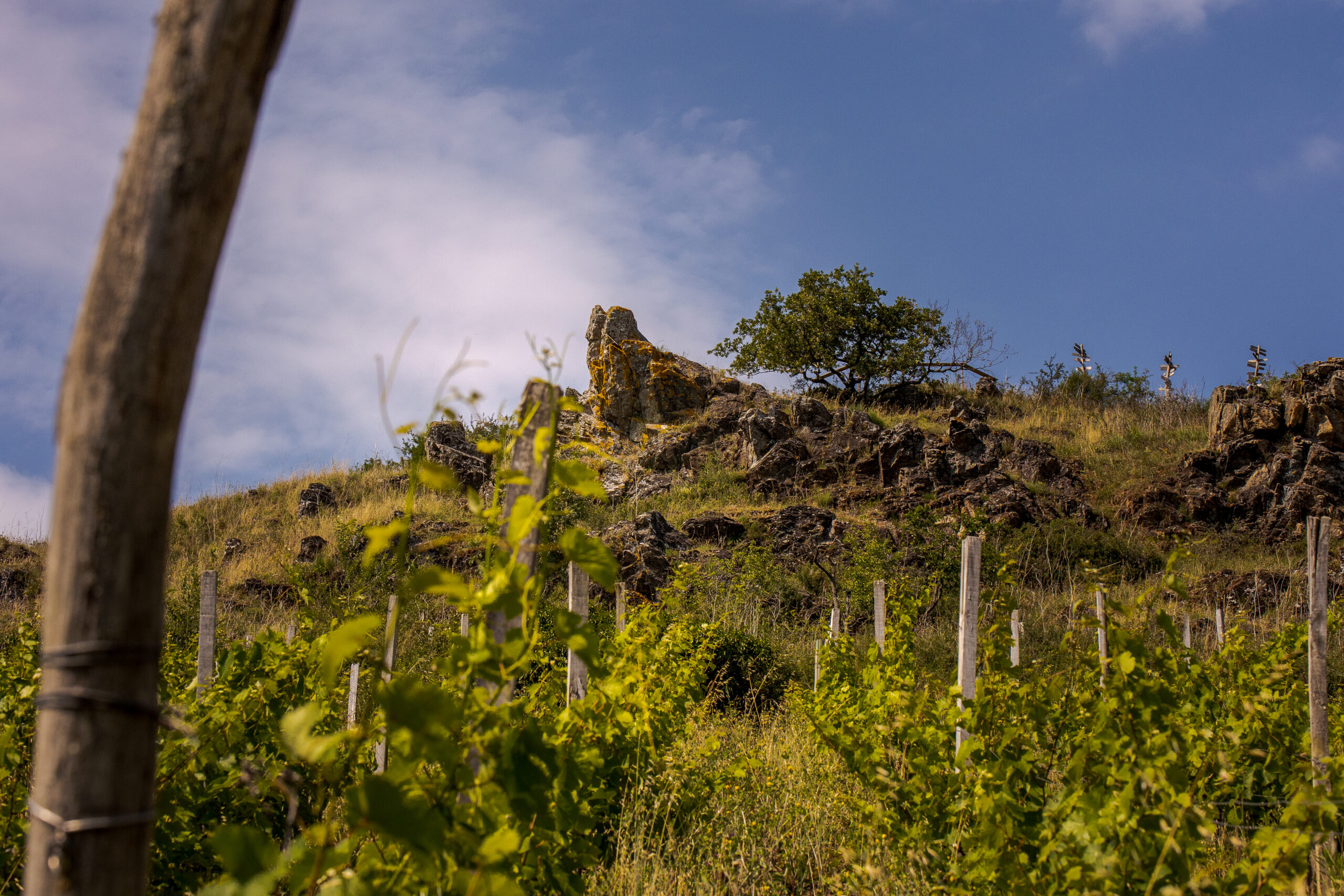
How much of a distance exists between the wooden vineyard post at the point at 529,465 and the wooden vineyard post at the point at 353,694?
A: 192 inches

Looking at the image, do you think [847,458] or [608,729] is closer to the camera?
[608,729]

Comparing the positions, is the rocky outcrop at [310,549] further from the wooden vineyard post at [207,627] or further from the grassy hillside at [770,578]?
the wooden vineyard post at [207,627]

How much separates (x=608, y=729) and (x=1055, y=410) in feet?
68.7

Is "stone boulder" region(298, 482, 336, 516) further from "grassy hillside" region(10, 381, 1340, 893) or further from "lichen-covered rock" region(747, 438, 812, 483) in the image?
"lichen-covered rock" region(747, 438, 812, 483)

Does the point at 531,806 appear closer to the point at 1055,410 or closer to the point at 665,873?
the point at 665,873

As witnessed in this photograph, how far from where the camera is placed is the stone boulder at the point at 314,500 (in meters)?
16.1

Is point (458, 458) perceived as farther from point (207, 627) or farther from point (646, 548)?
point (207, 627)

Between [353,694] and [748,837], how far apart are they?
440cm

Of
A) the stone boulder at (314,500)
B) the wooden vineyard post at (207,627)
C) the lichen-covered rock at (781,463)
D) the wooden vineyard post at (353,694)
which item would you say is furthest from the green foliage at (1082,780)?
the stone boulder at (314,500)

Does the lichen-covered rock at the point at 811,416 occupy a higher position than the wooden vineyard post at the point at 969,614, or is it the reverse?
the lichen-covered rock at the point at 811,416

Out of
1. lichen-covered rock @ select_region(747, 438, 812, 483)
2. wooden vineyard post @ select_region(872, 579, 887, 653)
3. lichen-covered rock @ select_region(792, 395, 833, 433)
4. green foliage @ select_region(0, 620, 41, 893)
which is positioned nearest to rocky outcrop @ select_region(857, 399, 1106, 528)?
lichen-covered rock @ select_region(747, 438, 812, 483)

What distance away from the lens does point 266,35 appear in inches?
34.3

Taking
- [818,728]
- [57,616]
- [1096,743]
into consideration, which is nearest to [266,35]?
[57,616]

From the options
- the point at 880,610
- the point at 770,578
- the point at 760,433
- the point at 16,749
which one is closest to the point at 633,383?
the point at 760,433
